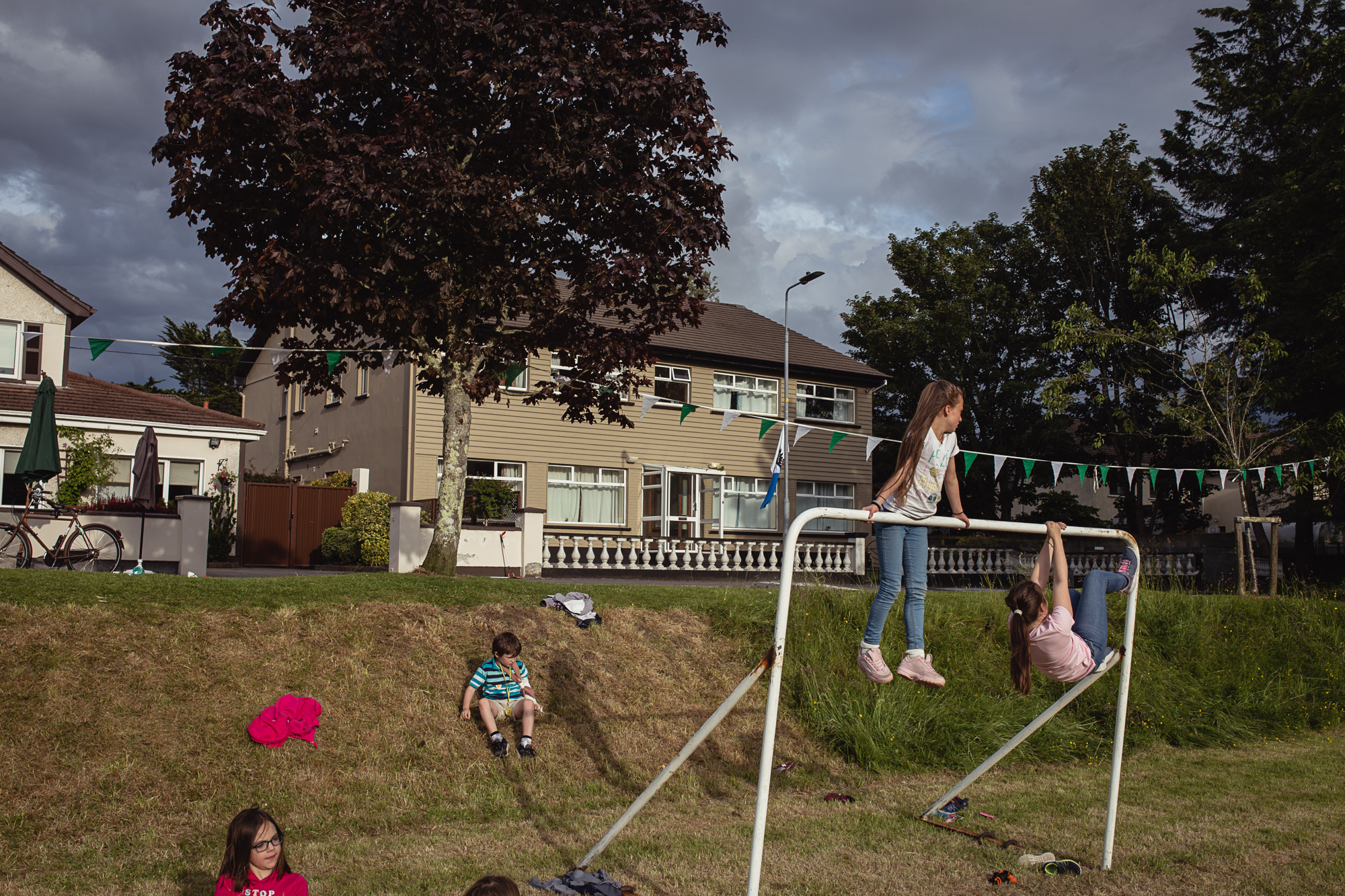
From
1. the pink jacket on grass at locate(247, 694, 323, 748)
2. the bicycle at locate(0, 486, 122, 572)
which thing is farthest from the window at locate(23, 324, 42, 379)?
the pink jacket on grass at locate(247, 694, 323, 748)

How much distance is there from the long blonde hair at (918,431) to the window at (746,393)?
78.1 ft

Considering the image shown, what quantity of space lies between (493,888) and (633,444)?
24275mm

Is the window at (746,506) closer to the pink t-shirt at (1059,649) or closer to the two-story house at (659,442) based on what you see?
the two-story house at (659,442)

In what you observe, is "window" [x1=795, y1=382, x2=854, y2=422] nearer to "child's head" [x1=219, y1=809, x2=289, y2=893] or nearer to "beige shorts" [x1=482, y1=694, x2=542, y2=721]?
"beige shorts" [x1=482, y1=694, x2=542, y2=721]

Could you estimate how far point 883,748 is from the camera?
956 cm

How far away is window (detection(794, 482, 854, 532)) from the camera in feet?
99.2

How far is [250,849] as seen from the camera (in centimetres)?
450

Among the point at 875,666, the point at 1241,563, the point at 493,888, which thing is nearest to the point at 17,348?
the point at 875,666

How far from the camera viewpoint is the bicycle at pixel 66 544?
607 inches

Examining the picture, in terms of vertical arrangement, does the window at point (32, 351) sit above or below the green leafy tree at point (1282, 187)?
below

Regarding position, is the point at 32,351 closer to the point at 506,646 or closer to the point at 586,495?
the point at 586,495

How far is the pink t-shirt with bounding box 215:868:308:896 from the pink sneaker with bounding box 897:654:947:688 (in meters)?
3.11

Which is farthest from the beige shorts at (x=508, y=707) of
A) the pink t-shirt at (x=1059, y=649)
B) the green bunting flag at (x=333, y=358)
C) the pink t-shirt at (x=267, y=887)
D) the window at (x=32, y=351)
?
the window at (x=32, y=351)

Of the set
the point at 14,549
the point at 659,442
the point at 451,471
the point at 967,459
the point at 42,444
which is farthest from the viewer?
the point at 659,442
